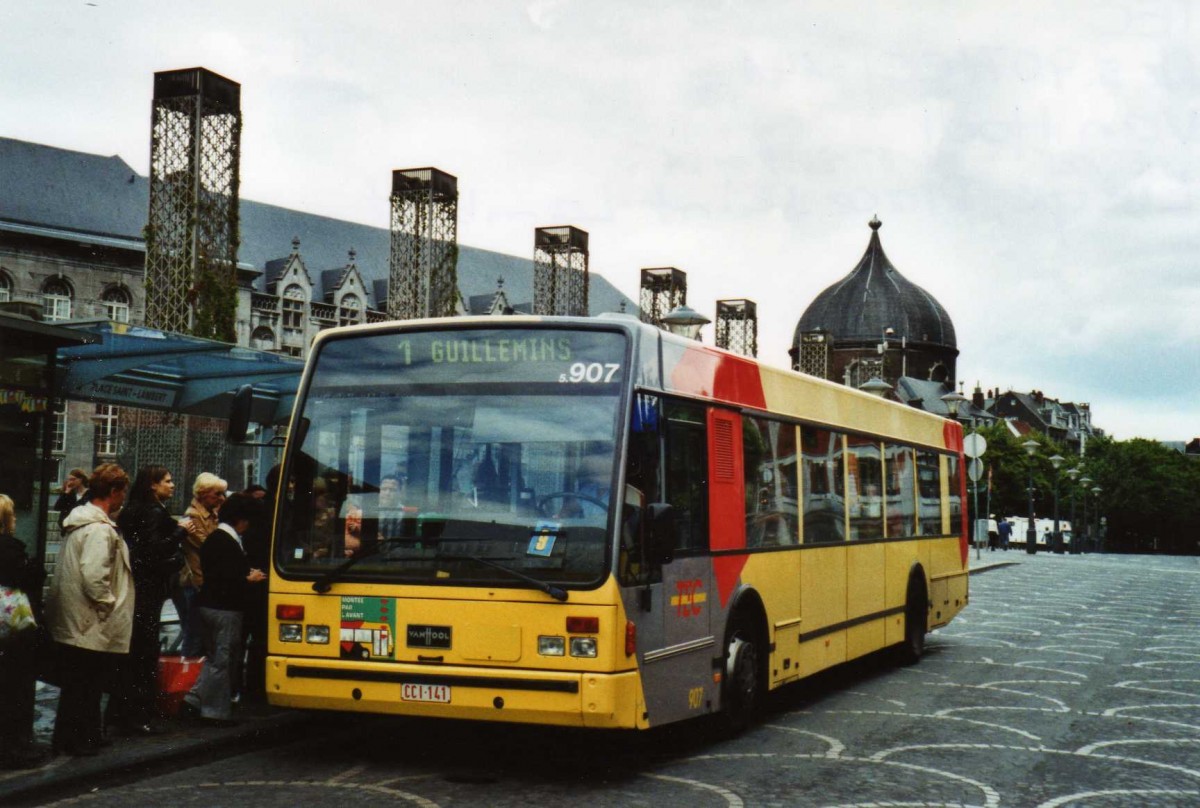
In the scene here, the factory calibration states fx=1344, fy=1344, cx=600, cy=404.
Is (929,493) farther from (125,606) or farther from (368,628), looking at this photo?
Result: (125,606)

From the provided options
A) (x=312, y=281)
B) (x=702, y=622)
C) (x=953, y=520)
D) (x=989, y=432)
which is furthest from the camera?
(x=989, y=432)

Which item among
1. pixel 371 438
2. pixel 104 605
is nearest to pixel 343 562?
pixel 371 438

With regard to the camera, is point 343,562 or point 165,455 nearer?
point 343,562

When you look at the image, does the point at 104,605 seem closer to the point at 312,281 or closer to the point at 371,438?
the point at 371,438

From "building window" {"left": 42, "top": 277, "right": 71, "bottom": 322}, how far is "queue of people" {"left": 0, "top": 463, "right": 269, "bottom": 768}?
164 feet

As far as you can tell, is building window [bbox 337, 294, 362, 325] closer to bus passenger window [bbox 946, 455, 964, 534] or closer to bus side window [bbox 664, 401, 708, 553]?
bus passenger window [bbox 946, 455, 964, 534]

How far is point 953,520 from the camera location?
16.0 meters

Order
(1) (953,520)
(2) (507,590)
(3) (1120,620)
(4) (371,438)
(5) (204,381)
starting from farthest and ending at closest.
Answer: (3) (1120,620)
(1) (953,520)
(5) (204,381)
(4) (371,438)
(2) (507,590)

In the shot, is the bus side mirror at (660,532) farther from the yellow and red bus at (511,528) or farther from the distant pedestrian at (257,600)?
the distant pedestrian at (257,600)

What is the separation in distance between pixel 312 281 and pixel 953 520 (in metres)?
64.2

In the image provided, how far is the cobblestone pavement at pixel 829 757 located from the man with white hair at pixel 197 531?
1162 mm

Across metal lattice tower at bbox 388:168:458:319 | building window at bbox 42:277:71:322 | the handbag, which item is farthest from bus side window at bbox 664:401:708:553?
building window at bbox 42:277:71:322

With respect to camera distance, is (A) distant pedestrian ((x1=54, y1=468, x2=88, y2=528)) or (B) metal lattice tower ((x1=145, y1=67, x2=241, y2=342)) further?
(B) metal lattice tower ((x1=145, y1=67, x2=241, y2=342))

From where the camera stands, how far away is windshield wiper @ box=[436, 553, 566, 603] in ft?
23.5
